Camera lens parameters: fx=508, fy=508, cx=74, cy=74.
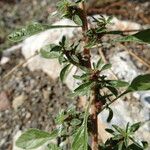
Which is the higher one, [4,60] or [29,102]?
[4,60]

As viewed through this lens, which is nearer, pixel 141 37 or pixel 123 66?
pixel 141 37

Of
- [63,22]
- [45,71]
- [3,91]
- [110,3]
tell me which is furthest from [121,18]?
[3,91]

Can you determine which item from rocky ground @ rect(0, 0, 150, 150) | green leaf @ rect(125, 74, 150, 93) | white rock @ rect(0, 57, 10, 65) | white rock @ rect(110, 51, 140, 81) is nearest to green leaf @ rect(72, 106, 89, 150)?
green leaf @ rect(125, 74, 150, 93)

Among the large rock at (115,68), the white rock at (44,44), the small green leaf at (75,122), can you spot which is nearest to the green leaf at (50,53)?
the small green leaf at (75,122)

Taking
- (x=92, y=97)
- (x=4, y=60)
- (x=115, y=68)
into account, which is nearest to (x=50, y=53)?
→ (x=92, y=97)

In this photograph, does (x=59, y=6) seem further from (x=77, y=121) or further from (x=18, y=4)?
(x=18, y=4)

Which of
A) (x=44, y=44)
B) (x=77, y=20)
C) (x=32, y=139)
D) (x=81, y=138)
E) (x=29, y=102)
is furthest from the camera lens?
(x=44, y=44)

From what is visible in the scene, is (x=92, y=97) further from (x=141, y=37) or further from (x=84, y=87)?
(x=141, y=37)

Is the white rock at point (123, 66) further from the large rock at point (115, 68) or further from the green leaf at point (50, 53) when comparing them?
the green leaf at point (50, 53)

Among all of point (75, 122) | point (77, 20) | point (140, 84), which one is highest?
point (77, 20)

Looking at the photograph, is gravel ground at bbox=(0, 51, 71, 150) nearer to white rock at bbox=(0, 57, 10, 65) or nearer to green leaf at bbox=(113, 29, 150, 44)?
white rock at bbox=(0, 57, 10, 65)

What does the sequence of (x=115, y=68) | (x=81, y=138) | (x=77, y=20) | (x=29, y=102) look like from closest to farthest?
(x=77, y=20), (x=81, y=138), (x=115, y=68), (x=29, y=102)
